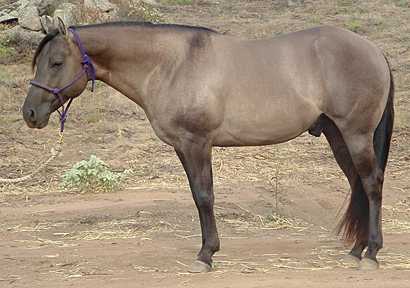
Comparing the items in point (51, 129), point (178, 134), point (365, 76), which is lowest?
point (51, 129)

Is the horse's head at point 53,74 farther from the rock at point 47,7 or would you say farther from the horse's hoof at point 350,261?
the rock at point 47,7

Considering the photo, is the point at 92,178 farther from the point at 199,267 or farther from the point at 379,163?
the point at 379,163

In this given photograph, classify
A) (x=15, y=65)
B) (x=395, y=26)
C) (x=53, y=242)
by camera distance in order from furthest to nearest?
1. (x=395, y=26)
2. (x=15, y=65)
3. (x=53, y=242)

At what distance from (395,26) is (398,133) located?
20.4 feet

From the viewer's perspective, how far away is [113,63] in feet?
22.5

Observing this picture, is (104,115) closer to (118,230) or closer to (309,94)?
(118,230)

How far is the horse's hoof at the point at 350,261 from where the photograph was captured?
22.9ft

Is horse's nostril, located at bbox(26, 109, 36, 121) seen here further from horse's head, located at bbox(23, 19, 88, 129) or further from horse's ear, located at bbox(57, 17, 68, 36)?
horse's ear, located at bbox(57, 17, 68, 36)

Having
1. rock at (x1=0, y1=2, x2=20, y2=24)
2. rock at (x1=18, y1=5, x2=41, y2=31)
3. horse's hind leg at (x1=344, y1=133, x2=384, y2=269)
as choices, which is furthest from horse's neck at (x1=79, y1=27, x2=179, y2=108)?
rock at (x1=0, y1=2, x2=20, y2=24)

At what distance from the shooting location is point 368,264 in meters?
6.80

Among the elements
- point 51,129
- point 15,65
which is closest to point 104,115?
point 51,129

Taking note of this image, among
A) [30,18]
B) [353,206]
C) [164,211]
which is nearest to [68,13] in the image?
[30,18]

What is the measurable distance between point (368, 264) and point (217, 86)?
186 cm

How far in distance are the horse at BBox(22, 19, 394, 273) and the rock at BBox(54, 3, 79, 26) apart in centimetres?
1021
